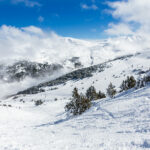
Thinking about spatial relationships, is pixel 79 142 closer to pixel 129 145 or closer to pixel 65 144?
pixel 65 144

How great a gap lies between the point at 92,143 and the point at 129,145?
3.02 meters

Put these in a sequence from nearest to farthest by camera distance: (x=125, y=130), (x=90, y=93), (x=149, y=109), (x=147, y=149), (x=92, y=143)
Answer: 1. (x=147, y=149)
2. (x=92, y=143)
3. (x=125, y=130)
4. (x=149, y=109)
5. (x=90, y=93)

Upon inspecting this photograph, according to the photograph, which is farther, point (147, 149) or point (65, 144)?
point (65, 144)

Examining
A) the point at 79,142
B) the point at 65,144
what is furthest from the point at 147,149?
the point at 65,144

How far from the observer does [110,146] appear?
10961 mm

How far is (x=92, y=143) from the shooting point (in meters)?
12.2

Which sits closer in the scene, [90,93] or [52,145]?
[52,145]

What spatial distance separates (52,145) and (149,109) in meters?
13.5

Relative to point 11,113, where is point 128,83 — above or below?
above

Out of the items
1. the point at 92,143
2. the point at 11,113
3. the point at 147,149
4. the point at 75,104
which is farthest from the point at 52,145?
the point at 11,113

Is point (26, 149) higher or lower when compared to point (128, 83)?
lower

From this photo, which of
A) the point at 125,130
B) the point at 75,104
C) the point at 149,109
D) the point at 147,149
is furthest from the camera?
the point at 75,104

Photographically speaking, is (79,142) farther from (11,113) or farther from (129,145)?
(11,113)

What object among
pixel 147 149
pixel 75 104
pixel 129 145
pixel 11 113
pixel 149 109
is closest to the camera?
pixel 147 149
